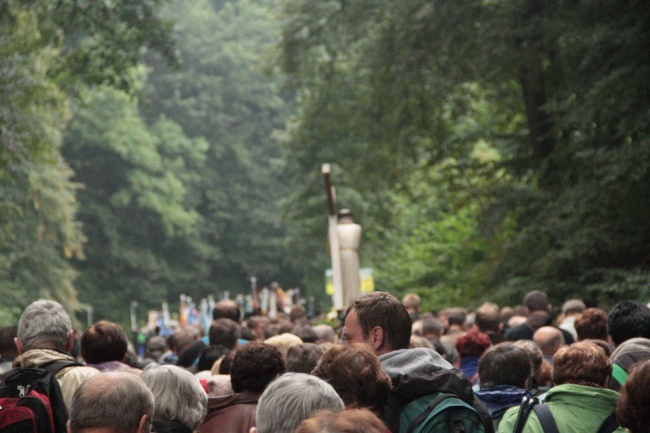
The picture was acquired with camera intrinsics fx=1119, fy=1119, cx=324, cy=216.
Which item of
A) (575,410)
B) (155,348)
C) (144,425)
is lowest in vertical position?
(155,348)

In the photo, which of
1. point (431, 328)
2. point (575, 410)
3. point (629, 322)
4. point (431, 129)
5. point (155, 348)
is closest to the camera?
point (575, 410)

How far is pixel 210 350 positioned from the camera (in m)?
8.78

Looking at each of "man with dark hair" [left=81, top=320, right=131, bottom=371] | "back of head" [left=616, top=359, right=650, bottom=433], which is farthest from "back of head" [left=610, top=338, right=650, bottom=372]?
"man with dark hair" [left=81, top=320, right=131, bottom=371]

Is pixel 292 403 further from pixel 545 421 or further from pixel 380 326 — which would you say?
pixel 545 421

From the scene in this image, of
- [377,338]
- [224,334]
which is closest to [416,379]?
[377,338]

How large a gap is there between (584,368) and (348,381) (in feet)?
4.78

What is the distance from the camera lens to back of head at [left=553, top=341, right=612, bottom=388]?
545cm

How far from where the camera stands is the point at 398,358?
4.94 meters

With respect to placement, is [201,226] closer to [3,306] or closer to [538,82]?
[3,306]

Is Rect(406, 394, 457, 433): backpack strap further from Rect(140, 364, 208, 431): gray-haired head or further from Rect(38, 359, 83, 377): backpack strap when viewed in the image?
Rect(38, 359, 83, 377): backpack strap

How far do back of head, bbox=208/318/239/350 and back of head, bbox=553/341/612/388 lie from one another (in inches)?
161

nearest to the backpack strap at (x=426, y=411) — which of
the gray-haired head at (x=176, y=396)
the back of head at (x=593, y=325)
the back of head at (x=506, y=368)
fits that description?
the gray-haired head at (x=176, y=396)

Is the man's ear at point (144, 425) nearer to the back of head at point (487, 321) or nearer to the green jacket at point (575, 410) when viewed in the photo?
the green jacket at point (575, 410)

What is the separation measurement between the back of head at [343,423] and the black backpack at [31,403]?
2.43 meters
